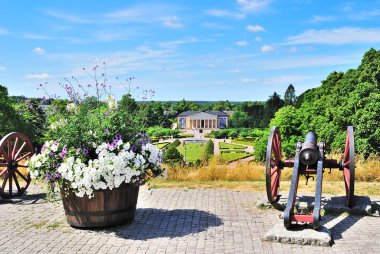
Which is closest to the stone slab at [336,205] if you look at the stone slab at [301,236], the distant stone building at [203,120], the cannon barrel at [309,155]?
the cannon barrel at [309,155]

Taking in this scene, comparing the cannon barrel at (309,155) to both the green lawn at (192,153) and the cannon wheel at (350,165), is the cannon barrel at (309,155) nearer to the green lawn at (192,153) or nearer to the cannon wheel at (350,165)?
the cannon wheel at (350,165)

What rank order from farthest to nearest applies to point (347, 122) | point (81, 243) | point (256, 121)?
point (256, 121), point (347, 122), point (81, 243)

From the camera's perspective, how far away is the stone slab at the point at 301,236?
22.3ft

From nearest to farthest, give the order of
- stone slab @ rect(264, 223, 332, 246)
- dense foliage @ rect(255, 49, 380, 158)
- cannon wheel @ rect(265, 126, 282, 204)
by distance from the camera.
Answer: stone slab @ rect(264, 223, 332, 246)
cannon wheel @ rect(265, 126, 282, 204)
dense foliage @ rect(255, 49, 380, 158)

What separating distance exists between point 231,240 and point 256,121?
365 ft

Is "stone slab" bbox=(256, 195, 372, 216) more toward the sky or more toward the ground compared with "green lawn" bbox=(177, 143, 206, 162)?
more toward the sky

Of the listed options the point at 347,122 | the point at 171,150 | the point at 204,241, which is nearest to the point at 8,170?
the point at 204,241

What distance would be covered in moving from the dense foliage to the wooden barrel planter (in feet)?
37.1

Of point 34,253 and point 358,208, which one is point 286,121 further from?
point 34,253

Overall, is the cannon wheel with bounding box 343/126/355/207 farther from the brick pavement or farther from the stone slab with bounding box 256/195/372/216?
→ the brick pavement

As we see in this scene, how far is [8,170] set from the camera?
10.3 meters

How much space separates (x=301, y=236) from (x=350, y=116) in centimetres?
1484

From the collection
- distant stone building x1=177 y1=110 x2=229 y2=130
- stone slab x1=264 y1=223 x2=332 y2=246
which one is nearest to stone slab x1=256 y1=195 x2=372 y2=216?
stone slab x1=264 y1=223 x2=332 y2=246

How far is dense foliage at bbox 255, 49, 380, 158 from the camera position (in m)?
18.7
